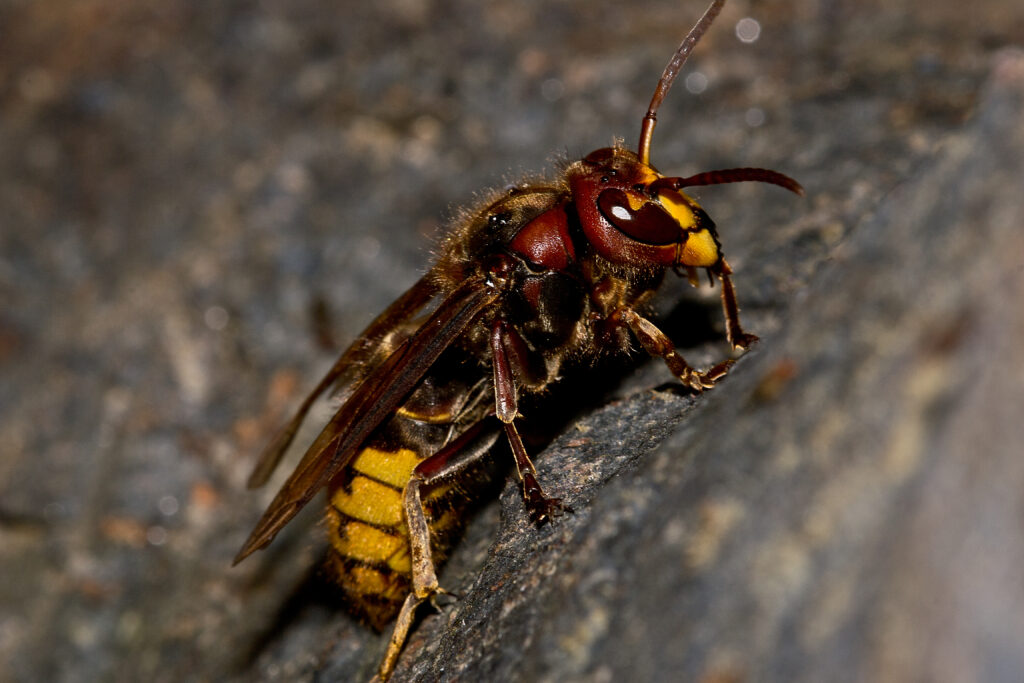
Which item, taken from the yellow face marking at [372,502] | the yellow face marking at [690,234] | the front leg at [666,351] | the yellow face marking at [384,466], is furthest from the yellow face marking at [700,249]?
the yellow face marking at [372,502]

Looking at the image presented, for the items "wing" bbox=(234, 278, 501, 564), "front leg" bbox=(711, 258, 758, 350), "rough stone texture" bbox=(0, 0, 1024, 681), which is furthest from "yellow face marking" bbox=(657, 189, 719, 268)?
"wing" bbox=(234, 278, 501, 564)

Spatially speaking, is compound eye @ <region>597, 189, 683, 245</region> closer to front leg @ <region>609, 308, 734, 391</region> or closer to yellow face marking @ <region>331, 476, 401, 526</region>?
front leg @ <region>609, 308, 734, 391</region>

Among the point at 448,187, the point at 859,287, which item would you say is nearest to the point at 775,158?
the point at 448,187

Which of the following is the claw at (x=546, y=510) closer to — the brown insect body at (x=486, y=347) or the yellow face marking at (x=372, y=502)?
the brown insect body at (x=486, y=347)

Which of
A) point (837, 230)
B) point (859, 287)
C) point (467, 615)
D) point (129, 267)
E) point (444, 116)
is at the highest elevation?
point (129, 267)

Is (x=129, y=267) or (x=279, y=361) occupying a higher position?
(x=129, y=267)

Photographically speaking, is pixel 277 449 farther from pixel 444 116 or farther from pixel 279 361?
pixel 444 116
